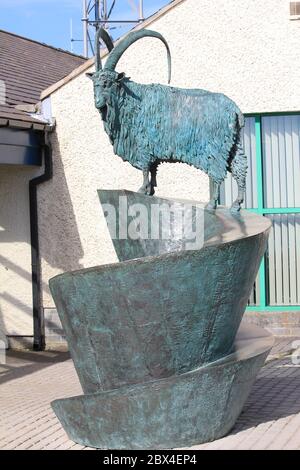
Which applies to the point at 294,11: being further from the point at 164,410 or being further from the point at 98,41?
the point at 164,410

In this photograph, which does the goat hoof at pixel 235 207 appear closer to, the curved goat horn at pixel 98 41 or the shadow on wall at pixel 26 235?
the curved goat horn at pixel 98 41

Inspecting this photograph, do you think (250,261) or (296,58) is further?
(296,58)

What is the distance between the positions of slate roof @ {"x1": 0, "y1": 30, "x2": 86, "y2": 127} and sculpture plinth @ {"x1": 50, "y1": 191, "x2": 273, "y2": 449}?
505cm

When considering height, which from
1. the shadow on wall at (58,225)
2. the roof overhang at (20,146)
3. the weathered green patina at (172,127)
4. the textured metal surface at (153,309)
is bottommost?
→ the textured metal surface at (153,309)

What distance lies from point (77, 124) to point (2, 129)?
116 centimetres

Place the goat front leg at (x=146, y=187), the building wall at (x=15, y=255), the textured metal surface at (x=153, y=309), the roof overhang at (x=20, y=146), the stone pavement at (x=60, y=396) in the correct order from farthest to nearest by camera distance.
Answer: the building wall at (x=15, y=255) < the roof overhang at (x=20, y=146) < the goat front leg at (x=146, y=187) < the stone pavement at (x=60, y=396) < the textured metal surface at (x=153, y=309)

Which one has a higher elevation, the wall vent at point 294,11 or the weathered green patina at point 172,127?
the wall vent at point 294,11

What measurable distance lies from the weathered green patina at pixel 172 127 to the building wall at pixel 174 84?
4498mm

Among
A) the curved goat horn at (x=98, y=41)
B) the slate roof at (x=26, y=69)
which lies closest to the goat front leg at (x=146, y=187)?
the curved goat horn at (x=98, y=41)

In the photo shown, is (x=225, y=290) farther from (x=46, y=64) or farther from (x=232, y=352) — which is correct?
(x=46, y=64)

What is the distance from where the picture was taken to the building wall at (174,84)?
10570mm
